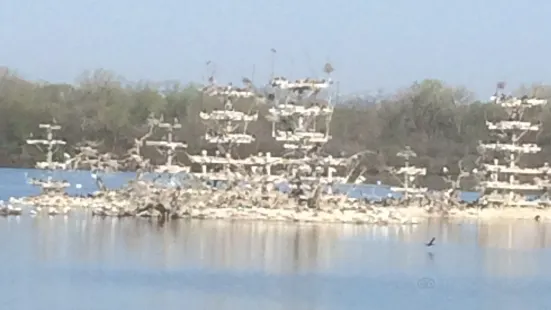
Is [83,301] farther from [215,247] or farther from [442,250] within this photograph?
[442,250]

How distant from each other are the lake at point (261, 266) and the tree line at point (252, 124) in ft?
106

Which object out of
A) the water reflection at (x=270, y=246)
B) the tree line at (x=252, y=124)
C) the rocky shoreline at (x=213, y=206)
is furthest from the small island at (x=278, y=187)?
the tree line at (x=252, y=124)

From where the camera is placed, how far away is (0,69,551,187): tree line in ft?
270

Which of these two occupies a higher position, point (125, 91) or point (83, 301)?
point (125, 91)

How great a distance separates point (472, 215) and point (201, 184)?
10.6m

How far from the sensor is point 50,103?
308 ft

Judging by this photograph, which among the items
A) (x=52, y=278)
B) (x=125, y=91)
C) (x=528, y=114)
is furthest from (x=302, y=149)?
(x=125, y=91)

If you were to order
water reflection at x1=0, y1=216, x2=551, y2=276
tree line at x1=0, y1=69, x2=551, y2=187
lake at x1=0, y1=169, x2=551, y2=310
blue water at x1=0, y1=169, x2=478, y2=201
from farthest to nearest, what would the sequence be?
tree line at x1=0, y1=69, x2=551, y2=187 < blue water at x1=0, y1=169, x2=478, y2=201 < water reflection at x1=0, y1=216, x2=551, y2=276 < lake at x1=0, y1=169, x2=551, y2=310

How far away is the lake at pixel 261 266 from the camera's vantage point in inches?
1066

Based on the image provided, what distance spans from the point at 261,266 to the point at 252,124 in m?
46.2

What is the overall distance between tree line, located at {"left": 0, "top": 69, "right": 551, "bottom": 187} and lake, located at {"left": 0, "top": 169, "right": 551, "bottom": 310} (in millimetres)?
32356

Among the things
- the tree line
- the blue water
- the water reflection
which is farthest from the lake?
the tree line

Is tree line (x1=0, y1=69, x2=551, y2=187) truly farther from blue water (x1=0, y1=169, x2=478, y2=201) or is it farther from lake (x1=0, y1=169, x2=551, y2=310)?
lake (x1=0, y1=169, x2=551, y2=310)

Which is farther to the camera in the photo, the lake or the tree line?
the tree line
